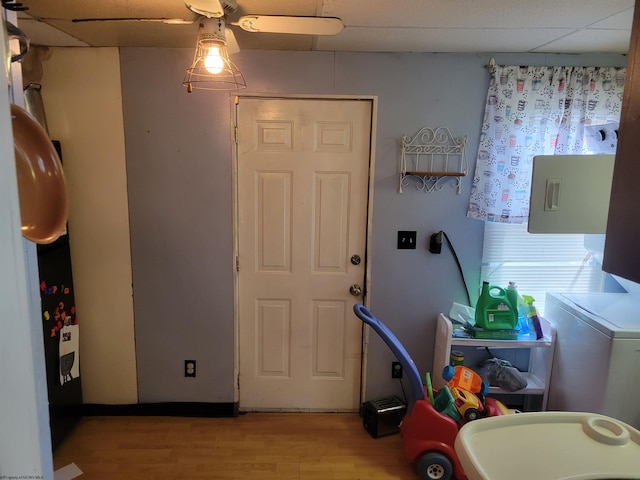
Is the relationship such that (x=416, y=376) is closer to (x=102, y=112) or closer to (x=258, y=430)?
(x=258, y=430)

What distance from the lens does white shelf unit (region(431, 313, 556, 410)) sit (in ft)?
8.30

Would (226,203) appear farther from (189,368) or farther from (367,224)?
(189,368)

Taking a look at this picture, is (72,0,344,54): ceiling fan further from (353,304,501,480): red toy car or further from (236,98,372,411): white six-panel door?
(353,304,501,480): red toy car

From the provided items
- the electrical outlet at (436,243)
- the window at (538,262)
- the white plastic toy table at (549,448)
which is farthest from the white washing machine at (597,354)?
the white plastic toy table at (549,448)

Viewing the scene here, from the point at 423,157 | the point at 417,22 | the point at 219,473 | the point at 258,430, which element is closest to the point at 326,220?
the point at 423,157

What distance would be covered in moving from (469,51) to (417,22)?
66 cm

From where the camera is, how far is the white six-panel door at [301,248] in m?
2.62

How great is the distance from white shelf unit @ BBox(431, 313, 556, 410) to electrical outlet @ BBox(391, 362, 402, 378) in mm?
210

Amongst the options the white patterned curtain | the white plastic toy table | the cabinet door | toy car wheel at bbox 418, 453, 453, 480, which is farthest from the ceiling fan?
toy car wheel at bbox 418, 453, 453, 480

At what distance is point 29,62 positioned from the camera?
242 cm

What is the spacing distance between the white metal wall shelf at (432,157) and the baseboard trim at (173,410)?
1.81 m

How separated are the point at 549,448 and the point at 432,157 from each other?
1.77 m

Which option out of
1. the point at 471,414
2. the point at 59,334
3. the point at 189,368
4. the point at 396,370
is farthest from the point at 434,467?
the point at 59,334

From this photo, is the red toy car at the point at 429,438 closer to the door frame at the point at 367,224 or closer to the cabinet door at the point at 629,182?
the door frame at the point at 367,224
